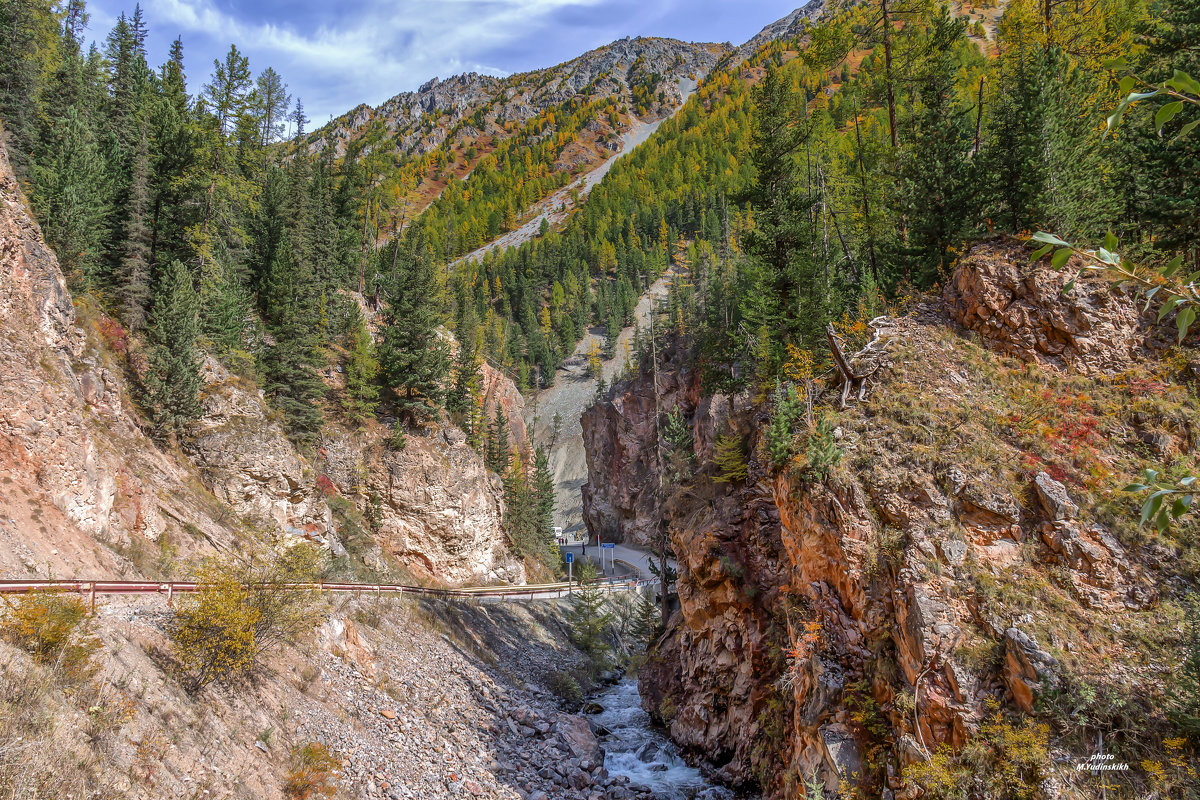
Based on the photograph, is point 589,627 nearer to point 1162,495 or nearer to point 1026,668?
point 1026,668

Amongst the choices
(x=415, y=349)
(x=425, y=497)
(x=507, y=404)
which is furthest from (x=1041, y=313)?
(x=507, y=404)

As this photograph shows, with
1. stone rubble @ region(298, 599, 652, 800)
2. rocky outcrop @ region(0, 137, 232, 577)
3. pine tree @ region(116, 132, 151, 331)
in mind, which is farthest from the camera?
pine tree @ region(116, 132, 151, 331)

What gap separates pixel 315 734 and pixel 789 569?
43.6 feet

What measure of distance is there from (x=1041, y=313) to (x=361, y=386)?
31339 millimetres

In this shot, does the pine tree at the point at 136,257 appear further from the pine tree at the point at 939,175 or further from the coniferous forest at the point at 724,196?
the pine tree at the point at 939,175

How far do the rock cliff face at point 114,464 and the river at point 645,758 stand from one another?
14882 millimetres

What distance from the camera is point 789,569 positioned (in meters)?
17.0

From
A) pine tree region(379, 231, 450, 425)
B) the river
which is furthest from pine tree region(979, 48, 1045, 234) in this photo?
pine tree region(379, 231, 450, 425)

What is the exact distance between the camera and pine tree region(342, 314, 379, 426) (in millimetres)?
33969

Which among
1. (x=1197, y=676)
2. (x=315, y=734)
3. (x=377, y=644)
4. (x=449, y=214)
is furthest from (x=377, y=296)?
(x=449, y=214)

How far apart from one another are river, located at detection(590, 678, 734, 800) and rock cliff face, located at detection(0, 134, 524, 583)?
14.9 meters

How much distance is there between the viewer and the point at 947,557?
1215 cm

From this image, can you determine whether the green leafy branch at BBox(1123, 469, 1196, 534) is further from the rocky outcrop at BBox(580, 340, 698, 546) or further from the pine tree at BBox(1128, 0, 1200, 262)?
the rocky outcrop at BBox(580, 340, 698, 546)

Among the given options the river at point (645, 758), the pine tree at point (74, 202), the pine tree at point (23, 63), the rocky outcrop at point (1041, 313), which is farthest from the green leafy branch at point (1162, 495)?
the pine tree at point (23, 63)
